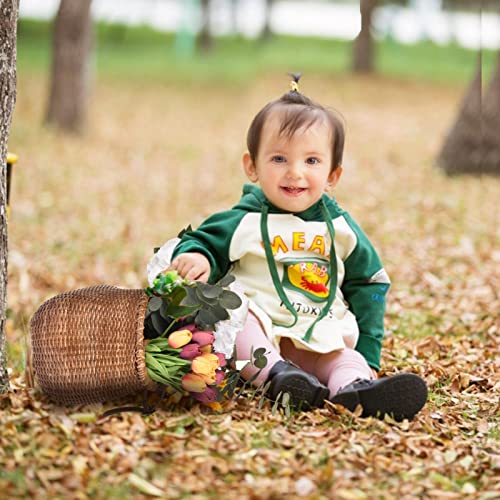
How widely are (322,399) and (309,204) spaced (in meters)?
0.83

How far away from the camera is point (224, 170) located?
409 inches

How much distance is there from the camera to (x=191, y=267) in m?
3.36

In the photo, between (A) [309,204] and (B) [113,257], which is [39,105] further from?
(A) [309,204]

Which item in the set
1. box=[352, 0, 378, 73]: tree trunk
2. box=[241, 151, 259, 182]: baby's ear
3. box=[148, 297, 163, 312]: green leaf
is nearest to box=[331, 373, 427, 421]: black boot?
box=[148, 297, 163, 312]: green leaf

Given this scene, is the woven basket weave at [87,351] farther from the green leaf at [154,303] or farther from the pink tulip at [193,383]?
the pink tulip at [193,383]

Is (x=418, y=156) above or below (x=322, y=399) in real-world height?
above

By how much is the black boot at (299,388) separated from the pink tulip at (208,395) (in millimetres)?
225

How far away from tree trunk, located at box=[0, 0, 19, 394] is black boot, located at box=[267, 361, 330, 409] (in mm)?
1040

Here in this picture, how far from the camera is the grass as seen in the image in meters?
21.1

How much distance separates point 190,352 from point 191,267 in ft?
1.31

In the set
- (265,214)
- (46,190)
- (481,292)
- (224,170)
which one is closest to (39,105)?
(224,170)

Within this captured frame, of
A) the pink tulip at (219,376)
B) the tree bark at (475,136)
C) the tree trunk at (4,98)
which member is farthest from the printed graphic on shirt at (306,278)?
the tree bark at (475,136)

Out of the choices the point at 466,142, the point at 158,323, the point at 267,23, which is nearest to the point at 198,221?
the point at 466,142

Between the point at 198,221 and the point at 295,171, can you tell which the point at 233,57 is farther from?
the point at 295,171
